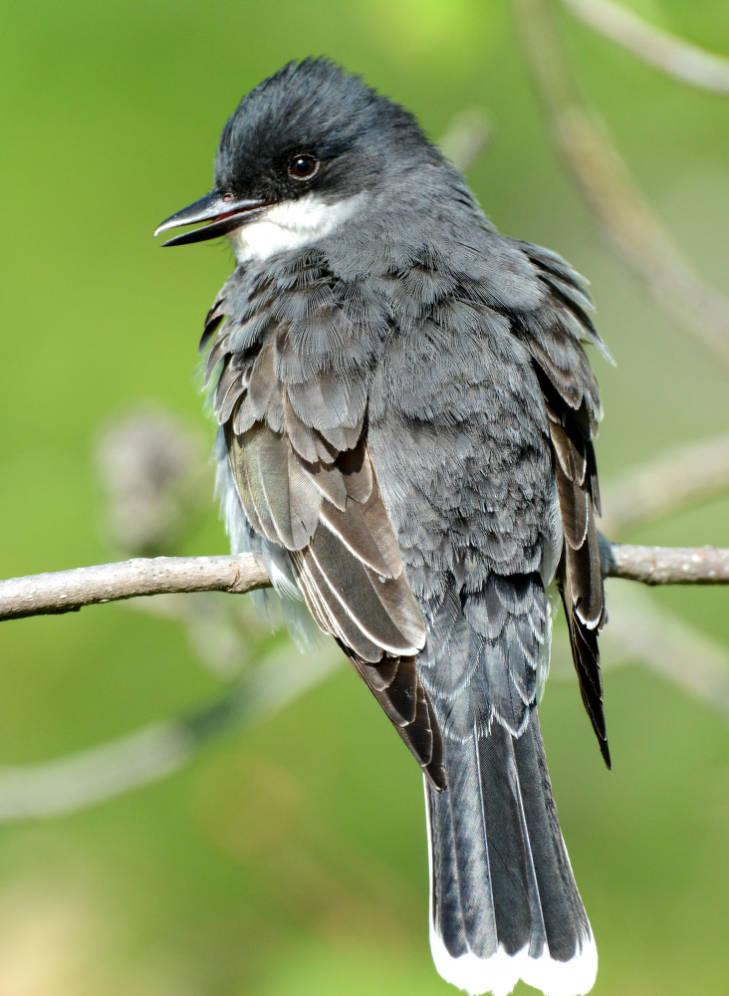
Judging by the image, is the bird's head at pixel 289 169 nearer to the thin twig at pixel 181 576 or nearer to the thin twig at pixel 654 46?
the thin twig at pixel 654 46

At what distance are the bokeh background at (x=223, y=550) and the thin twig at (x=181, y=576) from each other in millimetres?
1152

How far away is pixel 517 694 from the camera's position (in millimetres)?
4492

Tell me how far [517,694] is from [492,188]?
4825 millimetres

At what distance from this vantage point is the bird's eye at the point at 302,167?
18.5ft

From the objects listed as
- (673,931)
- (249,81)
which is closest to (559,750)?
(673,931)

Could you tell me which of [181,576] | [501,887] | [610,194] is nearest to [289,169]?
[610,194]

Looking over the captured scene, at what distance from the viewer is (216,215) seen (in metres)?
5.54

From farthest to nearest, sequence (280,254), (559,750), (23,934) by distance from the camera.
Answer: (559,750), (23,934), (280,254)

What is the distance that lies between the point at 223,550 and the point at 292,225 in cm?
182

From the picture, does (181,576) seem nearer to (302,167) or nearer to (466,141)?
(302,167)

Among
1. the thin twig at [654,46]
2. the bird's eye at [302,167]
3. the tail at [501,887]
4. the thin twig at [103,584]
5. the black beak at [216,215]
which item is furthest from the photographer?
the bird's eye at [302,167]

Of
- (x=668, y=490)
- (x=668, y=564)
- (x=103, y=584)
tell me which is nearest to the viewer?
(x=103, y=584)

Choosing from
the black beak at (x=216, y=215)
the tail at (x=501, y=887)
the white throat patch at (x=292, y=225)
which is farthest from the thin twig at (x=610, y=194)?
Answer: the tail at (x=501, y=887)

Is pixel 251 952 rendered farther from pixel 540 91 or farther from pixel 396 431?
pixel 540 91
